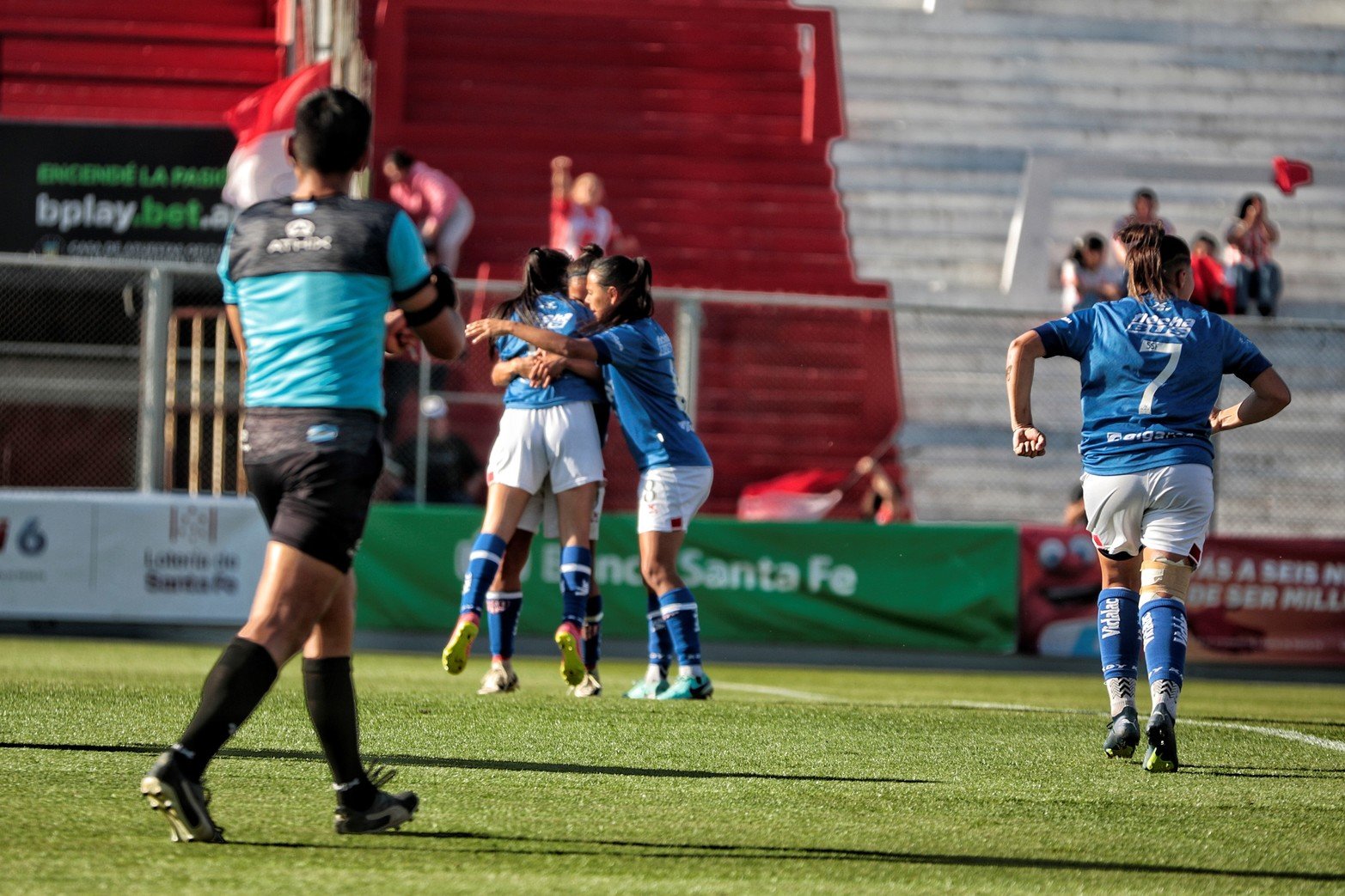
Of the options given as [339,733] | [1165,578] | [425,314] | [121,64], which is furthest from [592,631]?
[121,64]

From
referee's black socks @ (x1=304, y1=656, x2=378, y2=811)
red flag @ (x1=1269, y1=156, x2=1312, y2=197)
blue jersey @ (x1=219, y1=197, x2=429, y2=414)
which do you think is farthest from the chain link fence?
referee's black socks @ (x1=304, y1=656, x2=378, y2=811)

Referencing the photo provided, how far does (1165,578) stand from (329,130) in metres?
3.55

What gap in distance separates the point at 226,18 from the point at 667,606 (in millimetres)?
15057

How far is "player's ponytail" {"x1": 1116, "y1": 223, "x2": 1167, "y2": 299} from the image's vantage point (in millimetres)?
6742

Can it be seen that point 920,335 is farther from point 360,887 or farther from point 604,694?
point 360,887

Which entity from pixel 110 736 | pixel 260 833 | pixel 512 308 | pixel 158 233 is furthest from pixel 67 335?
pixel 260 833

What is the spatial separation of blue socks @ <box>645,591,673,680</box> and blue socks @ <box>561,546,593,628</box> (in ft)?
1.22

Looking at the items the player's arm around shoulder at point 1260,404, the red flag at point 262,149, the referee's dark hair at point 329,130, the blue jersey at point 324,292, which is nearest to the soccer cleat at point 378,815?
the blue jersey at point 324,292

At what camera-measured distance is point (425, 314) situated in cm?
464

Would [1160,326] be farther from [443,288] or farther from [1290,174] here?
[1290,174]

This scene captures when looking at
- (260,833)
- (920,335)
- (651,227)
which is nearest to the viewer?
(260,833)

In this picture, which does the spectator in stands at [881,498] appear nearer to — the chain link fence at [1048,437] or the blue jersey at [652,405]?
the chain link fence at [1048,437]

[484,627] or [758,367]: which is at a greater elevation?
[758,367]

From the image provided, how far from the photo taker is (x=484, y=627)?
14.0 meters
